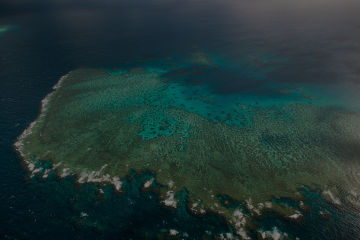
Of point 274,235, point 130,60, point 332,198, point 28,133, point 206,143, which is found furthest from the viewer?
point 130,60

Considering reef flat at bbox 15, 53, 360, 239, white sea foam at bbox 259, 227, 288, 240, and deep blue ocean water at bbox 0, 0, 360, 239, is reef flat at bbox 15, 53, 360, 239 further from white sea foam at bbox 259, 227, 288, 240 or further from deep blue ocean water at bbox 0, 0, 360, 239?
deep blue ocean water at bbox 0, 0, 360, 239

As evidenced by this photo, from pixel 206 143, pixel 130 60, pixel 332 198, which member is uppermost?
pixel 130 60

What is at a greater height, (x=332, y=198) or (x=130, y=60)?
(x=130, y=60)

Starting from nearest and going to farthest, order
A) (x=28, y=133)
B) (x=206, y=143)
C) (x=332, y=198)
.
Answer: (x=332, y=198) < (x=206, y=143) < (x=28, y=133)

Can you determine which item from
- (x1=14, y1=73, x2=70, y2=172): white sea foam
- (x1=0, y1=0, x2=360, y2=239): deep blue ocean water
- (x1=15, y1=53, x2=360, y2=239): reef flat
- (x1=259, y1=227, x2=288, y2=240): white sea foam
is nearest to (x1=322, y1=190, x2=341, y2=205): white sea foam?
(x1=15, y1=53, x2=360, y2=239): reef flat

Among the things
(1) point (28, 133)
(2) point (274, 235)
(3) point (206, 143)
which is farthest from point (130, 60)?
(2) point (274, 235)

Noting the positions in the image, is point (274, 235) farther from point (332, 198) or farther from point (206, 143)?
point (206, 143)

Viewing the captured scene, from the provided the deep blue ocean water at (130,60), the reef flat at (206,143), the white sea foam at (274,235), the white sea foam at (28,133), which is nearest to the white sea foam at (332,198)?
the reef flat at (206,143)

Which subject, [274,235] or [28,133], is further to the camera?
[28,133]
